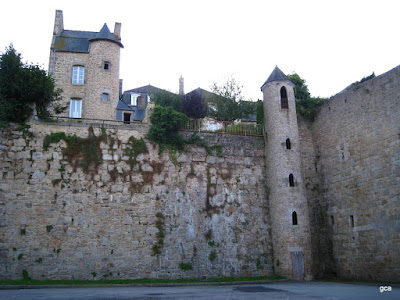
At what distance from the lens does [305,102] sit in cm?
2378

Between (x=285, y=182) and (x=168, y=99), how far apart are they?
17010 mm

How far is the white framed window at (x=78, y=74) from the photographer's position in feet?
90.7

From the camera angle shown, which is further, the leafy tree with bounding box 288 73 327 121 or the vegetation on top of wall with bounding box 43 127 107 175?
the leafy tree with bounding box 288 73 327 121

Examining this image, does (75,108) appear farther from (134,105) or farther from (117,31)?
(134,105)

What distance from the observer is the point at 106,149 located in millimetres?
19922

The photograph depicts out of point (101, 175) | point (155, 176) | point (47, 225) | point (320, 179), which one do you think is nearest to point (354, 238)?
point (320, 179)

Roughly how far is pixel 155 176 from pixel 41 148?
228 inches

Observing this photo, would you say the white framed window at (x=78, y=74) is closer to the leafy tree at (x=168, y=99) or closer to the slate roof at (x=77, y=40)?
the slate roof at (x=77, y=40)

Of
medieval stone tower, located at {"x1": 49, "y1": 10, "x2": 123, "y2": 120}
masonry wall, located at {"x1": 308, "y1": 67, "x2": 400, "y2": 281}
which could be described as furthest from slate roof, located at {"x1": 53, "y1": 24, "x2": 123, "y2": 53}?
masonry wall, located at {"x1": 308, "y1": 67, "x2": 400, "y2": 281}

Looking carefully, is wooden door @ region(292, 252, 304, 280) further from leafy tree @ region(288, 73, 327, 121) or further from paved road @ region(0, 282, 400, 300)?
leafy tree @ region(288, 73, 327, 121)

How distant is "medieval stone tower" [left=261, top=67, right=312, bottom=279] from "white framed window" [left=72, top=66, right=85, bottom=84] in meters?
13.2

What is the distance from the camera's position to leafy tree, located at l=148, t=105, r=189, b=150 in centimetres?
2066

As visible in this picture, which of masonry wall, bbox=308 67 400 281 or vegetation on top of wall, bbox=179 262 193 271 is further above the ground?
masonry wall, bbox=308 67 400 281

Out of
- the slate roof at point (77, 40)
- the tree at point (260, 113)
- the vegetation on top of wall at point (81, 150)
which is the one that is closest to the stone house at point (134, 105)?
the vegetation on top of wall at point (81, 150)
